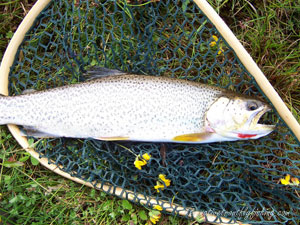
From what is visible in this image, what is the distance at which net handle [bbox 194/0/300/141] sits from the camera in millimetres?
1966

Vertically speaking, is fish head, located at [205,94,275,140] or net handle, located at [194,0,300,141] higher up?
net handle, located at [194,0,300,141]

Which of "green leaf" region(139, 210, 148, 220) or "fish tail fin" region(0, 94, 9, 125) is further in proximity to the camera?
"green leaf" region(139, 210, 148, 220)

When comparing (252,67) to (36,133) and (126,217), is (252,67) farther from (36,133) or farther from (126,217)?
(36,133)

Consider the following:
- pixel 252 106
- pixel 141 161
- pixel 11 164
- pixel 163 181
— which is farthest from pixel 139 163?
pixel 11 164

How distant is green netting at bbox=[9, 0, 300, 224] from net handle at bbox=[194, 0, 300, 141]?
0.58 feet

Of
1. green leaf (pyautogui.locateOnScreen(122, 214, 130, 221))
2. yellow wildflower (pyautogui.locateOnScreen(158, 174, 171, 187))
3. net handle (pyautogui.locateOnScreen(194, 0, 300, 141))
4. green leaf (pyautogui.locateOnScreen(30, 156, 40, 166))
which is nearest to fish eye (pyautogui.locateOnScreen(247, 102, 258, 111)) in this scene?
net handle (pyautogui.locateOnScreen(194, 0, 300, 141))

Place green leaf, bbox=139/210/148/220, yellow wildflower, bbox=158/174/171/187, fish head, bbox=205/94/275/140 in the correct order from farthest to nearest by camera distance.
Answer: green leaf, bbox=139/210/148/220 → yellow wildflower, bbox=158/174/171/187 → fish head, bbox=205/94/275/140

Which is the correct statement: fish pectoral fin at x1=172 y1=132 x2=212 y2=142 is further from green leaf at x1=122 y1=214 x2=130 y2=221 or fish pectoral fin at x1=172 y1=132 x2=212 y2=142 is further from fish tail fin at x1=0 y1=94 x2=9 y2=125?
fish tail fin at x1=0 y1=94 x2=9 y2=125

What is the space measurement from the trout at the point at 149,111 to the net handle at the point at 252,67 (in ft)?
0.54

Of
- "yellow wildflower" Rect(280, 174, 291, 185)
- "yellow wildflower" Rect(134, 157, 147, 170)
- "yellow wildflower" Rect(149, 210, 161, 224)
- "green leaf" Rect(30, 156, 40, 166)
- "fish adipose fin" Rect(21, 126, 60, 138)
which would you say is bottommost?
"yellow wildflower" Rect(149, 210, 161, 224)

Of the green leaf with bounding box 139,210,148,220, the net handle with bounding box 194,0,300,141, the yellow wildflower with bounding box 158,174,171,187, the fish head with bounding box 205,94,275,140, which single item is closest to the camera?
the net handle with bounding box 194,0,300,141

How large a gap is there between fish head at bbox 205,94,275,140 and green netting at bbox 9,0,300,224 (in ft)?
0.56

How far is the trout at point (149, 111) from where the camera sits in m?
2.15

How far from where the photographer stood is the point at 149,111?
7.13 feet
